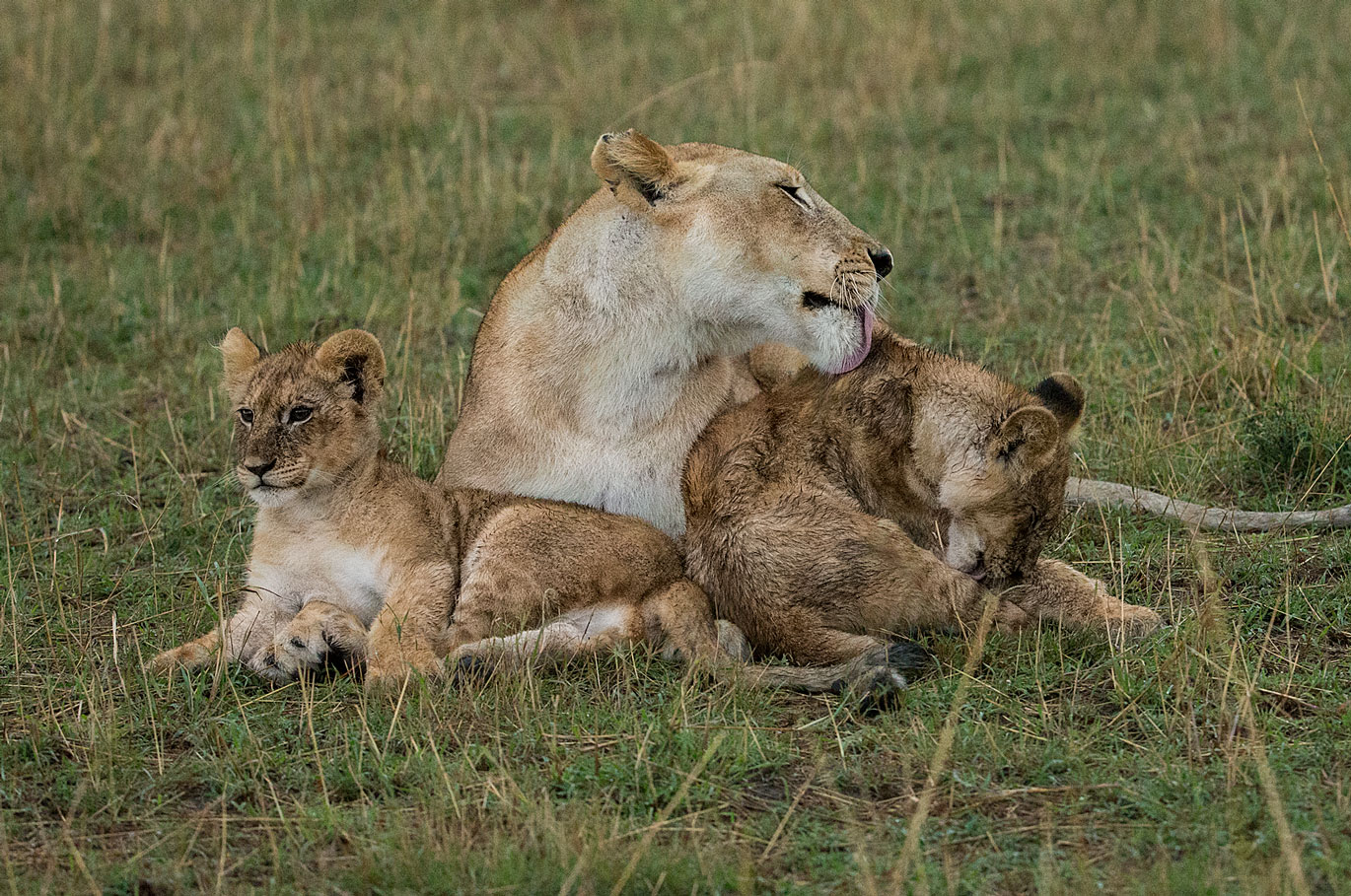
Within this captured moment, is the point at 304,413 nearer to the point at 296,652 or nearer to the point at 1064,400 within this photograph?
the point at 296,652

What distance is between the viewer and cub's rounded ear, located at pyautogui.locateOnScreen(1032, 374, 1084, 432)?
5.39 m

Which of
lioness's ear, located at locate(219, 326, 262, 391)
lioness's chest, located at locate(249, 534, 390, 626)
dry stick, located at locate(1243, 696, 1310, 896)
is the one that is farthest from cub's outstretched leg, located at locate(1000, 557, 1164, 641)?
lioness's ear, located at locate(219, 326, 262, 391)

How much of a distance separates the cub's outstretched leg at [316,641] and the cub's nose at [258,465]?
1.43ft

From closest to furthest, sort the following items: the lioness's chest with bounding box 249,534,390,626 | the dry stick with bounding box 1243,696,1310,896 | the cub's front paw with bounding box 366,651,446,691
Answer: the dry stick with bounding box 1243,696,1310,896, the cub's front paw with bounding box 366,651,446,691, the lioness's chest with bounding box 249,534,390,626

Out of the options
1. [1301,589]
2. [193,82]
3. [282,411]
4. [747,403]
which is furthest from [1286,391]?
[193,82]

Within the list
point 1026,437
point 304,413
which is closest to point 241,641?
point 304,413

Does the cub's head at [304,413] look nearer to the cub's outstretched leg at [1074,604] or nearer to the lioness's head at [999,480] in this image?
the lioness's head at [999,480]

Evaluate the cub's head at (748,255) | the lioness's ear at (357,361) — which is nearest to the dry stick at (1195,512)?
the cub's head at (748,255)

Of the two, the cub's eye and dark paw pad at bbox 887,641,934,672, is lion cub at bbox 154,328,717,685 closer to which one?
dark paw pad at bbox 887,641,934,672

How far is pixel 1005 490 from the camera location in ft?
16.9

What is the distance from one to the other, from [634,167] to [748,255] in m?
0.47

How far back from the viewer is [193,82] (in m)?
11.7

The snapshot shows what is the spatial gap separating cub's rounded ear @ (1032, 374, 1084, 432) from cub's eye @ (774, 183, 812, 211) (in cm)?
101

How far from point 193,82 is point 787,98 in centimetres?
398
